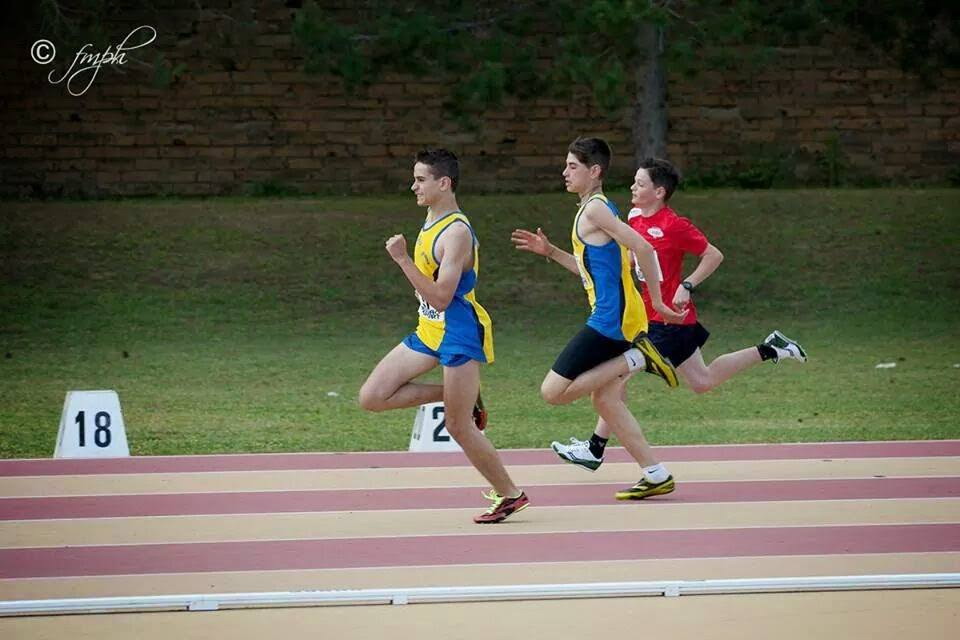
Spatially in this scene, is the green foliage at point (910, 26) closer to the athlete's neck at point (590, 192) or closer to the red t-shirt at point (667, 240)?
the red t-shirt at point (667, 240)

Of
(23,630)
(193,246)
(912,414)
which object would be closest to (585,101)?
(193,246)

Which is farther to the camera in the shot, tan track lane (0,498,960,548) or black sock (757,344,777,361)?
black sock (757,344,777,361)

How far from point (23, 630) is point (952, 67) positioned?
19.8 m

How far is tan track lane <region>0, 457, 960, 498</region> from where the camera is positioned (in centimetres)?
1010

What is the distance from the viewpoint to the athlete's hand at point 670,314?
9.52m

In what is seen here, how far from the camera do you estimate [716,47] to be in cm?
2217

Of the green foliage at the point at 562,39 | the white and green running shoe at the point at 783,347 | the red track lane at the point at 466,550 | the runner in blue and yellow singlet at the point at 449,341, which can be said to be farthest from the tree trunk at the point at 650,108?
the red track lane at the point at 466,550

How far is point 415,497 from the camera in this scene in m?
9.73

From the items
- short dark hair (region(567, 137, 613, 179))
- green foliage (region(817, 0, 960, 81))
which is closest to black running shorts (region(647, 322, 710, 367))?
short dark hair (region(567, 137, 613, 179))

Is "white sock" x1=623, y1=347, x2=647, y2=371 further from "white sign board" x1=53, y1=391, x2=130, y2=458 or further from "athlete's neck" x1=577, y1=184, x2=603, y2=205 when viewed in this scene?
"white sign board" x1=53, y1=391, x2=130, y2=458

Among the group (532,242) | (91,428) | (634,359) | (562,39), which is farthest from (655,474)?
(562,39)

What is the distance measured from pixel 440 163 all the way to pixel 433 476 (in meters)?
2.47

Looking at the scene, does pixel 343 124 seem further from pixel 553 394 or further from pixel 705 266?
pixel 553 394

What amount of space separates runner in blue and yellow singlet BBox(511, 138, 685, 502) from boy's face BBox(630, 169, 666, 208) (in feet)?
2.65
